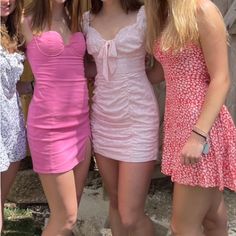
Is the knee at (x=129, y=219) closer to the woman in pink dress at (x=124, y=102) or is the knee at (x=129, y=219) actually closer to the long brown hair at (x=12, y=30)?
the woman in pink dress at (x=124, y=102)

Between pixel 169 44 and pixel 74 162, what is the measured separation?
91 centimetres

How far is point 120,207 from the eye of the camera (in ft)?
11.0

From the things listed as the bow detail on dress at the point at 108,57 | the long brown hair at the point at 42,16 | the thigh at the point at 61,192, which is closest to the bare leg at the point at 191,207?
the thigh at the point at 61,192

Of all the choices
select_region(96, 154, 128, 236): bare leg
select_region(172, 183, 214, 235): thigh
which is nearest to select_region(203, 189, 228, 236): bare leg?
select_region(172, 183, 214, 235): thigh

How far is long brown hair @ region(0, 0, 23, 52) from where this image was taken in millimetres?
3172

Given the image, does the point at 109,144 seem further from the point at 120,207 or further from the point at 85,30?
the point at 85,30

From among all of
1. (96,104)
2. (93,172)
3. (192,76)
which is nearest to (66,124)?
(96,104)

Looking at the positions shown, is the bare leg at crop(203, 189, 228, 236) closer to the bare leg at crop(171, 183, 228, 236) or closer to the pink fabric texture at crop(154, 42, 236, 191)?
the bare leg at crop(171, 183, 228, 236)

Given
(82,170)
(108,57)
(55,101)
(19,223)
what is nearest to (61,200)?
(82,170)

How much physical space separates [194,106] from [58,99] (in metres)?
0.77

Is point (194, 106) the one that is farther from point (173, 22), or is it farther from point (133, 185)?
point (133, 185)

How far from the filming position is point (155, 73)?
3.36m

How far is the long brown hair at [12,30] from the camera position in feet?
10.4

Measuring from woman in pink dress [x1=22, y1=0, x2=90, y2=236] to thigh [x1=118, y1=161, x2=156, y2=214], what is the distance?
10.3 inches
